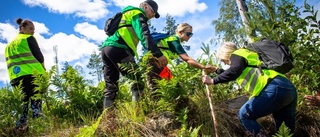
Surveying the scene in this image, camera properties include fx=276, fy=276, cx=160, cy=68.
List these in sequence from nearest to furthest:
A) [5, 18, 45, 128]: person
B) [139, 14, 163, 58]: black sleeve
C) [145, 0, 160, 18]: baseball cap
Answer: [139, 14, 163, 58]: black sleeve < [145, 0, 160, 18]: baseball cap < [5, 18, 45, 128]: person

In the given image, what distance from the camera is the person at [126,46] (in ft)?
12.4

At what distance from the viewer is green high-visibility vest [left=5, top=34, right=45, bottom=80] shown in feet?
14.8

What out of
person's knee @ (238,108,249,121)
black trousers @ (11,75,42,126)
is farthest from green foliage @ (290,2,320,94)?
black trousers @ (11,75,42,126)

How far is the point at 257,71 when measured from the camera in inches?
131

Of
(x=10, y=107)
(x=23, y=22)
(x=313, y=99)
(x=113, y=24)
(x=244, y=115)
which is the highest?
(x=23, y=22)

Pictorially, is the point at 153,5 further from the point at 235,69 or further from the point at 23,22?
the point at 23,22

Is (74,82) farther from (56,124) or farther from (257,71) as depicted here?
(257,71)

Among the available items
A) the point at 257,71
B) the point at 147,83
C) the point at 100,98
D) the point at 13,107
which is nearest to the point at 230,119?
the point at 257,71

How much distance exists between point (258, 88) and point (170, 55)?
1529 millimetres

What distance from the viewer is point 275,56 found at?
329 centimetres

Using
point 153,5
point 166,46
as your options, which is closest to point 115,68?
point 166,46

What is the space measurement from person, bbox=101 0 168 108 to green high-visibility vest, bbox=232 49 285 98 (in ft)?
3.41

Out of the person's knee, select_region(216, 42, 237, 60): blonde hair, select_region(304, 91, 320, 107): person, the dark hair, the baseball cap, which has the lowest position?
select_region(304, 91, 320, 107): person

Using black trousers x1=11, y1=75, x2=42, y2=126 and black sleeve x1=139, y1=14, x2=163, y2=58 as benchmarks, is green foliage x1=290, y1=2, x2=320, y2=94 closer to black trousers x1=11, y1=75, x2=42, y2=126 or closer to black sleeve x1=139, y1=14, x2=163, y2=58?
black sleeve x1=139, y1=14, x2=163, y2=58
